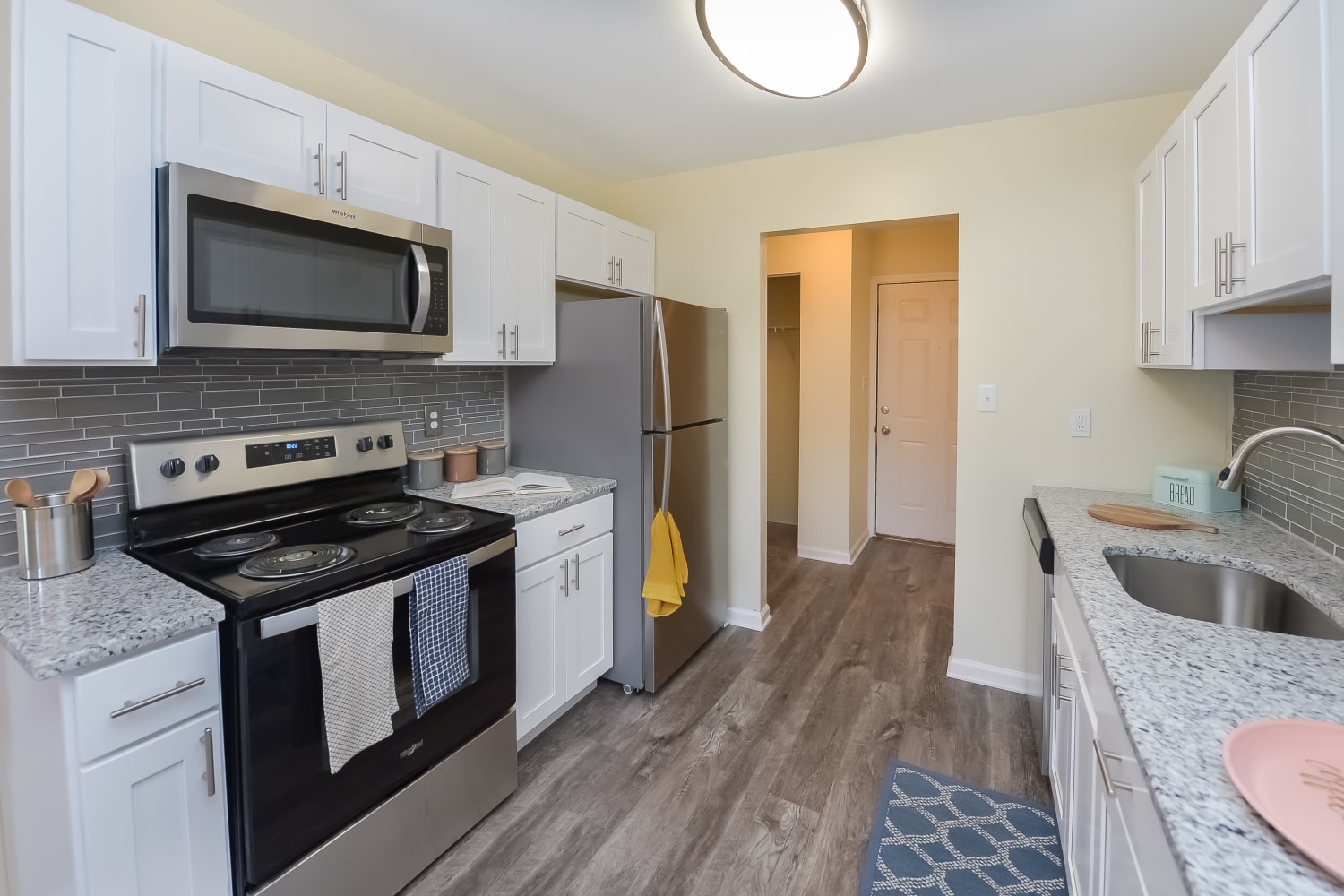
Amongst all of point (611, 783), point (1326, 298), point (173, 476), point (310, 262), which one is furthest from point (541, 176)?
point (1326, 298)

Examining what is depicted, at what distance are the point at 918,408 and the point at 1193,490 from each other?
273 cm

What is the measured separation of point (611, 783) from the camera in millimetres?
2133

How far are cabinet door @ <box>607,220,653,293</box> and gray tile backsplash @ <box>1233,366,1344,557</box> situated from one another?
2490mm

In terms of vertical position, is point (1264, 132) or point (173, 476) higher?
point (1264, 132)

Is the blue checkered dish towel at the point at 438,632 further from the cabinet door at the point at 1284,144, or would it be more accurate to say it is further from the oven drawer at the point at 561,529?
the cabinet door at the point at 1284,144

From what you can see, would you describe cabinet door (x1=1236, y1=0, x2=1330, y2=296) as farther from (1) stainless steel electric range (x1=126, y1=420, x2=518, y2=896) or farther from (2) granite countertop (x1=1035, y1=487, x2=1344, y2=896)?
(1) stainless steel electric range (x1=126, y1=420, x2=518, y2=896)

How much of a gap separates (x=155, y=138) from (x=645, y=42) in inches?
53.3

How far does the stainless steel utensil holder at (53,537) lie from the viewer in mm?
1380

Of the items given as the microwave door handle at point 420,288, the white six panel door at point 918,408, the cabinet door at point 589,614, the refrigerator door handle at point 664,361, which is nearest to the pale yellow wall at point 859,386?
the white six panel door at point 918,408

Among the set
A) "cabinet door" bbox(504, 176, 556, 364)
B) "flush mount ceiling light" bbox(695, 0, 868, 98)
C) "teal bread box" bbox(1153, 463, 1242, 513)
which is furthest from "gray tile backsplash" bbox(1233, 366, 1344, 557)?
"cabinet door" bbox(504, 176, 556, 364)

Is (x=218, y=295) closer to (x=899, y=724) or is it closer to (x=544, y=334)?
(x=544, y=334)

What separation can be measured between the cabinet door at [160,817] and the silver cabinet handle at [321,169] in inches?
53.5

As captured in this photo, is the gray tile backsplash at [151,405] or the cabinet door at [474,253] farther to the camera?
the cabinet door at [474,253]

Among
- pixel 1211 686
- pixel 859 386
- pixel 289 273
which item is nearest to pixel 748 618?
pixel 859 386
